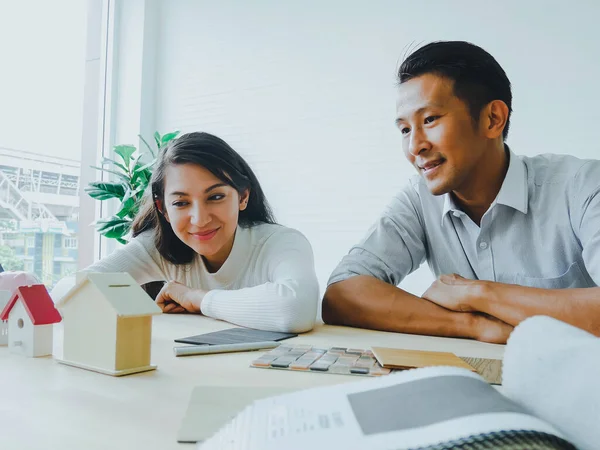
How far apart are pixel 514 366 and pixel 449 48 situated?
1.11 m

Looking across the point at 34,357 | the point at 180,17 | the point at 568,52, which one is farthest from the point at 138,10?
the point at 34,357

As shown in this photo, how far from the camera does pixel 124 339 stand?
66cm

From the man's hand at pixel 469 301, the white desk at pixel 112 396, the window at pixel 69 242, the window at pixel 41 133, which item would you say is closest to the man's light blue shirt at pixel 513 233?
the man's hand at pixel 469 301

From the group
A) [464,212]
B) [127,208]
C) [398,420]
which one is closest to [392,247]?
[464,212]

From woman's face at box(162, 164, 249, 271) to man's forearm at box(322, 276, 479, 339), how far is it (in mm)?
379

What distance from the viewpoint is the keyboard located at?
716mm

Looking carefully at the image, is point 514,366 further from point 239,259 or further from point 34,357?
point 239,259

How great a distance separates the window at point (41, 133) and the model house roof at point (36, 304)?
2.04m

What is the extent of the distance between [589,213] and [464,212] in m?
0.30

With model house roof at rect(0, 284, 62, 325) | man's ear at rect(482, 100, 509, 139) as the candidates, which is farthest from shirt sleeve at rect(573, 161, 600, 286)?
model house roof at rect(0, 284, 62, 325)

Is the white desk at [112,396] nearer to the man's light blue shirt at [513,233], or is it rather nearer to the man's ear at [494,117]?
the man's light blue shirt at [513,233]

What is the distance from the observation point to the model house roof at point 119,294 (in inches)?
25.9

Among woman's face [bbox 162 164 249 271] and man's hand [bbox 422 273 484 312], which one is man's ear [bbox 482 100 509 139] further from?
woman's face [bbox 162 164 249 271]

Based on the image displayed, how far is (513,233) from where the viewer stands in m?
1.34
